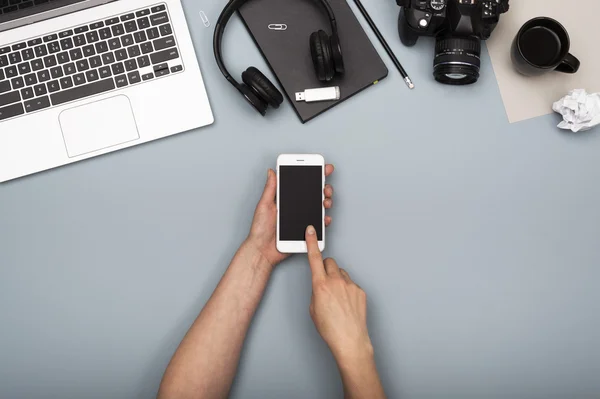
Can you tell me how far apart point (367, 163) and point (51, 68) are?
58cm

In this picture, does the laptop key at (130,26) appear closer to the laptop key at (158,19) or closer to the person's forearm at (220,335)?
the laptop key at (158,19)

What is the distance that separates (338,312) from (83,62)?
2.02ft

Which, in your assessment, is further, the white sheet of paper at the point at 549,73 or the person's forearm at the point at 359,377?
the white sheet of paper at the point at 549,73

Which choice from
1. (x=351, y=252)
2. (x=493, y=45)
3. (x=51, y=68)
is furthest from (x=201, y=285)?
(x=493, y=45)

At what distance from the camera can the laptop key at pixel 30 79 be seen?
33.8 inches

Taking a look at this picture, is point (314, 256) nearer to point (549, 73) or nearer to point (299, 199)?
point (299, 199)

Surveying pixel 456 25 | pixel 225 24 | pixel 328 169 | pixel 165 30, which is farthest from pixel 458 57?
pixel 165 30

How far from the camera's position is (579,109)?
0.85m

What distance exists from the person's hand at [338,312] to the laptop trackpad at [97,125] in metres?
0.38

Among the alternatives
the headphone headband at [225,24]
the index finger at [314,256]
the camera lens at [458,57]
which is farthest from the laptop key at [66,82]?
the camera lens at [458,57]

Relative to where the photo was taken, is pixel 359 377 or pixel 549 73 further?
pixel 549 73

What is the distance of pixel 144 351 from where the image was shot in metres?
0.85

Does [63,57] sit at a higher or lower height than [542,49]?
higher

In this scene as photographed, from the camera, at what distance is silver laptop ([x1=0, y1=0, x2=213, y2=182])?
0.86 m
